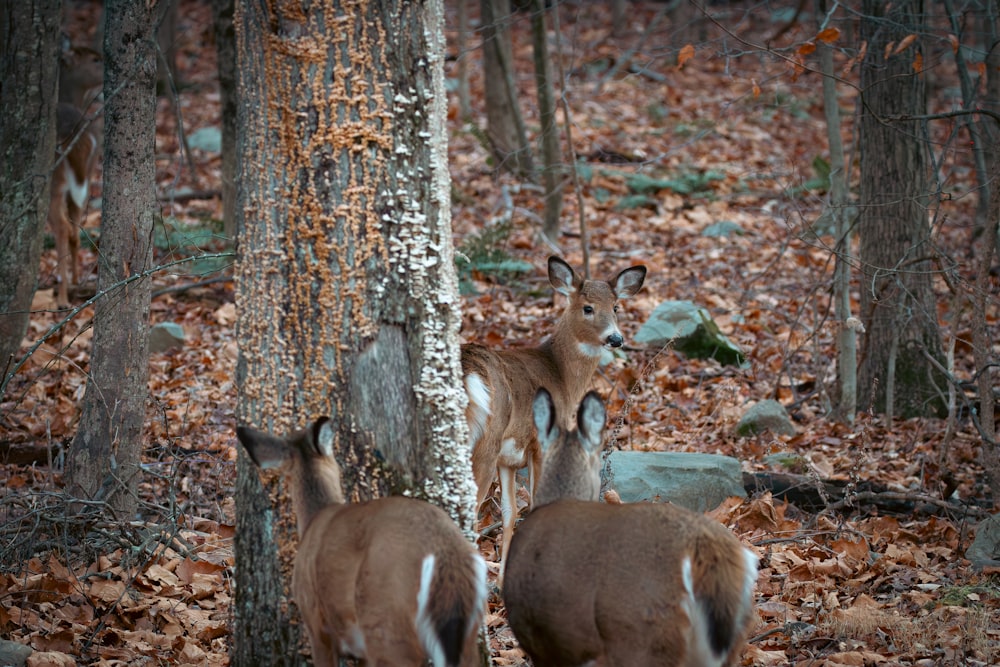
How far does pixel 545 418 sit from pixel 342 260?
3.76 ft

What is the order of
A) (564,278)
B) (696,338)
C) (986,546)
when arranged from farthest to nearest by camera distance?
(696,338) → (564,278) → (986,546)

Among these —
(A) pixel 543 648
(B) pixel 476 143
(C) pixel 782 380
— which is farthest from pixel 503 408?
(B) pixel 476 143

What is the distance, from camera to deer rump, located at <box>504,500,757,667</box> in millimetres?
3668

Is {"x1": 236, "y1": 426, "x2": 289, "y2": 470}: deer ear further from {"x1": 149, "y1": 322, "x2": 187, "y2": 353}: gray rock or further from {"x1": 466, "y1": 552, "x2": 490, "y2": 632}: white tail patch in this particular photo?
{"x1": 149, "y1": 322, "x2": 187, "y2": 353}: gray rock

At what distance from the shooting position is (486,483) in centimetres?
672

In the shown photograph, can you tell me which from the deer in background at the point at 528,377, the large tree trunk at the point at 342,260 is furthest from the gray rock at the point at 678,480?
the large tree trunk at the point at 342,260

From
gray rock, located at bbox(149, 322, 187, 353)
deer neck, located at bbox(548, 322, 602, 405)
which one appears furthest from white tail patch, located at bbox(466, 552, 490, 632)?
gray rock, located at bbox(149, 322, 187, 353)

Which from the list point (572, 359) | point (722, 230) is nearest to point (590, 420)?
point (572, 359)

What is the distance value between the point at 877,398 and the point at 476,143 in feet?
37.3

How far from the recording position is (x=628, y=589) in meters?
3.72

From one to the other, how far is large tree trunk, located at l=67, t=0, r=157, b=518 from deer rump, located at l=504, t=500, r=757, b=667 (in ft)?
10.9

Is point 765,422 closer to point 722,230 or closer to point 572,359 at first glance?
point 572,359

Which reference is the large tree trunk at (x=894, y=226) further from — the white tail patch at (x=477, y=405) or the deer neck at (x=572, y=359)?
the white tail patch at (x=477, y=405)

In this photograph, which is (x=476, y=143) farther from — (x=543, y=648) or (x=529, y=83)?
(x=543, y=648)
